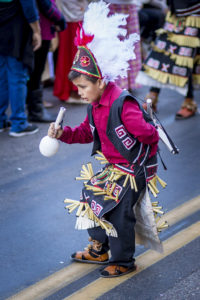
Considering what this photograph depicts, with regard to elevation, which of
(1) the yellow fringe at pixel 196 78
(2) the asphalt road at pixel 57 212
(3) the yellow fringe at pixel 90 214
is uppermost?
(1) the yellow fringe at pixel 196 78

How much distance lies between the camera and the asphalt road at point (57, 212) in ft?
9.98

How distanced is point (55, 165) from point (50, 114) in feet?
4.71

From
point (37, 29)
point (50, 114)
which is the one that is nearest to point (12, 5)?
point (37, 29)

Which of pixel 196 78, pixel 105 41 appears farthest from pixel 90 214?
pixel 196 78

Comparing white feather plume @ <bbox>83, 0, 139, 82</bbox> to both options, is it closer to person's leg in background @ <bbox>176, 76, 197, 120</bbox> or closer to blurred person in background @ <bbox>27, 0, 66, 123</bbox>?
blurred person in background @ <bbox>27, 0, 66, 123</bbox>

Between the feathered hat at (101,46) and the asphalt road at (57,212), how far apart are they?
1190 millimetres

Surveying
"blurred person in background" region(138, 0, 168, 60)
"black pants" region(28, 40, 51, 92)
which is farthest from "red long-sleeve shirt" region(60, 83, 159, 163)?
"blurred person in background" region(138, 0, 168, 60)

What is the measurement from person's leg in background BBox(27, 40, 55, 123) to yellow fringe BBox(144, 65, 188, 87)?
1.19m

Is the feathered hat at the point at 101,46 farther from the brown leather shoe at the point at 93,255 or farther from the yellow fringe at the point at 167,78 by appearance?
the yellow fringe at the point at 167,78

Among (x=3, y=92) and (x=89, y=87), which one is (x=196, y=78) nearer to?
(x=3, y=92)

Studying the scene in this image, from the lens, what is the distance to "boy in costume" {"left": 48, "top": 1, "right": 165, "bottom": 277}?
9.23 ft

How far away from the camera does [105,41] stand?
2.79 m

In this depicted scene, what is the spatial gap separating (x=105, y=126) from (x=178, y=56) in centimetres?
320

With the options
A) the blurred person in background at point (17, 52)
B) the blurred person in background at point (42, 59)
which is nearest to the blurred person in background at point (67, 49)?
the blurred person in background at point (42, 59)
